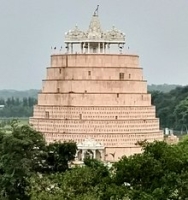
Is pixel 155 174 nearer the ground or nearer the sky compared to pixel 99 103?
nearer the ground

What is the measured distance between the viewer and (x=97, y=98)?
3337 inches

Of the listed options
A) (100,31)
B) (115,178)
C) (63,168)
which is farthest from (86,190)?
(100,31)

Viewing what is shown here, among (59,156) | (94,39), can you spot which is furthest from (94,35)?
(59,156)

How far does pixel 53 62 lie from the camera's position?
285 ft

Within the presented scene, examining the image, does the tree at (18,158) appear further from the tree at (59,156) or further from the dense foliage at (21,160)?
the tree at (59,156)

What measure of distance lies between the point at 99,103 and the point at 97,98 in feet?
1.28

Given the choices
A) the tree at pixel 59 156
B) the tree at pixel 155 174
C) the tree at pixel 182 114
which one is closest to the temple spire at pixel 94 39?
the tree at pixel 59 156

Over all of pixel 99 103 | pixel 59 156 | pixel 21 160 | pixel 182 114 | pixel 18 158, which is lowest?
pixel 21 160

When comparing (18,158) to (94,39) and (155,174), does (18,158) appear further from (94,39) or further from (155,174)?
(94,39)

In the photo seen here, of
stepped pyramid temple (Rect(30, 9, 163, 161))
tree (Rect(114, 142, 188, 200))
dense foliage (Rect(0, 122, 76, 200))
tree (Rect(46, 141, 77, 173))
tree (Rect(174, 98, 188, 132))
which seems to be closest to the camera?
tree (Rect(114, 142, 188, 200))

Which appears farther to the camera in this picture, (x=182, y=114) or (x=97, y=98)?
(x=182, y=114)

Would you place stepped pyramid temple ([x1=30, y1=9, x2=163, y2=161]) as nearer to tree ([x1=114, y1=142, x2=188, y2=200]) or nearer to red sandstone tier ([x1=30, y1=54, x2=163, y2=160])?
red sandstone tier ([x1=30, y1=54, x2=163, y2=160])

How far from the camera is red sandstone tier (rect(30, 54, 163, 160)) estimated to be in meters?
84.4

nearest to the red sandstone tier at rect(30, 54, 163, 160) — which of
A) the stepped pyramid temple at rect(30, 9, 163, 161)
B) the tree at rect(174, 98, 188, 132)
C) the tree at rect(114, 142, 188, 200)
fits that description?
the stepped pyramid temple at rect(30, 9, 163, 161)
